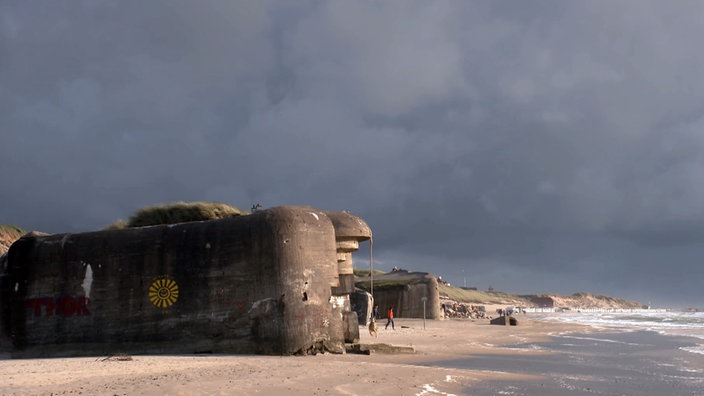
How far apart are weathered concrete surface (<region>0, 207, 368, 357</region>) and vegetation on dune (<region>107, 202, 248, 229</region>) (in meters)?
2.86

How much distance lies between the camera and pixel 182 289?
1493 cm

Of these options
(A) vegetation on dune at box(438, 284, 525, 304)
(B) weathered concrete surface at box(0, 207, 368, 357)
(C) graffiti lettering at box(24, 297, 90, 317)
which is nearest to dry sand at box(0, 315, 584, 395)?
(B) weathered concrete surface at box(0, 207, 368, 357)

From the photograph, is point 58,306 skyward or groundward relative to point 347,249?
groundward

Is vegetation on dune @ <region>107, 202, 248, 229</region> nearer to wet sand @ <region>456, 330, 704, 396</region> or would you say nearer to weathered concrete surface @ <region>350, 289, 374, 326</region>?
wet sand @ <region>456, 330, 704, 396</region>

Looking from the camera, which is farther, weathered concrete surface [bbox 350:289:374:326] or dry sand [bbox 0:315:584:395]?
weathered concrete surface [bbox 350:289:374:326]

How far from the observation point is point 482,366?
14055 mm

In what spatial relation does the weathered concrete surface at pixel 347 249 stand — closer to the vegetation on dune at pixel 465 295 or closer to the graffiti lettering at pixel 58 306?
the graffiti lettering at pixel 58 306

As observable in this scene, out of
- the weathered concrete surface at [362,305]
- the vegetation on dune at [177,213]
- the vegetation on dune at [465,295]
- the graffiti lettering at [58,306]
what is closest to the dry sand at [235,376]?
the graffiti lettering at [58,306]

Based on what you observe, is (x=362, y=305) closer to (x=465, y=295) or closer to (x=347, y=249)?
(x=347, y=249)

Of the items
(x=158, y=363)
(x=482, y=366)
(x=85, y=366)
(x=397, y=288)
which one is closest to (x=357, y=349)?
(x=482, y=366)

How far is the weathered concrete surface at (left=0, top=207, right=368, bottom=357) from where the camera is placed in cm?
1438

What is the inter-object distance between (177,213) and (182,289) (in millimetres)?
4374

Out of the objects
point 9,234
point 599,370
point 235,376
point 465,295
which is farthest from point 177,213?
point 465,295

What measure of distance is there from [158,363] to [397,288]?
29.7 m
